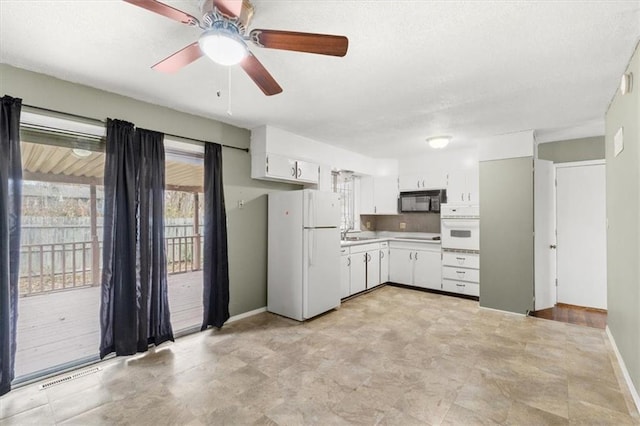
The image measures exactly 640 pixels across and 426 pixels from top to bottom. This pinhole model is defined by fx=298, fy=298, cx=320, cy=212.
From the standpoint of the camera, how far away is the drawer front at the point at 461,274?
4727 millimetres

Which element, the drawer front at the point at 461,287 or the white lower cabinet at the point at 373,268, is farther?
the white lower cabinet at the point at 373,268

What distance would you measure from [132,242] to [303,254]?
189cm

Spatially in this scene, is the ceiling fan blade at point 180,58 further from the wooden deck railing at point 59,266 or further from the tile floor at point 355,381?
the tile floor at point 355,381

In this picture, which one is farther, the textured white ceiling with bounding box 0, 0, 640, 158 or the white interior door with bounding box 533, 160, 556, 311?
the white interior door with bounding box 533, 160, 556, 311

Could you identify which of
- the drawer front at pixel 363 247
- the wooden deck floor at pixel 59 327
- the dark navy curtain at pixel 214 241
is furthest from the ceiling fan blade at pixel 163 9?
the drawer front at pixel 363 247

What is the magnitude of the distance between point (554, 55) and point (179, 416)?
3663 mm

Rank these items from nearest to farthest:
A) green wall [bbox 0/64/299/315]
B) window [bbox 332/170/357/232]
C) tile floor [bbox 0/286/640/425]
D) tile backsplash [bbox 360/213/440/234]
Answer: tile floor [bbox 0/286/640/425]
green wall [bbox 0/64/299/315]
tile backsplash [bbox 360/213/440/234]
window [bbox 332/170/357/232]

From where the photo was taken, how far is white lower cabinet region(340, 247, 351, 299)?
465cm

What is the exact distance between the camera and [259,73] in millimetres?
1887

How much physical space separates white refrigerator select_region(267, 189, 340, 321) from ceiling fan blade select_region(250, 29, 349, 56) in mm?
2360

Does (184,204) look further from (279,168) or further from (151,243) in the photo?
(279,168)

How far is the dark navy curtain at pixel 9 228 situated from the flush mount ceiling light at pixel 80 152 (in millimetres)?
479

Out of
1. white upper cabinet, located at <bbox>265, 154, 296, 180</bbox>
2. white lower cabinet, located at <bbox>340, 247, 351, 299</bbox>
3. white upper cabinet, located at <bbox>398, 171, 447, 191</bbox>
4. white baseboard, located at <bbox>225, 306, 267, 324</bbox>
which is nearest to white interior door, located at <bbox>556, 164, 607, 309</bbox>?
white upper cabinet, located at <bbox>398, 171, 447, 191</bbox>

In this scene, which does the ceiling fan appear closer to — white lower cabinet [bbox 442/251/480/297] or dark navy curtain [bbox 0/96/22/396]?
dark navy curtain [bbox 0/96/22/396]
